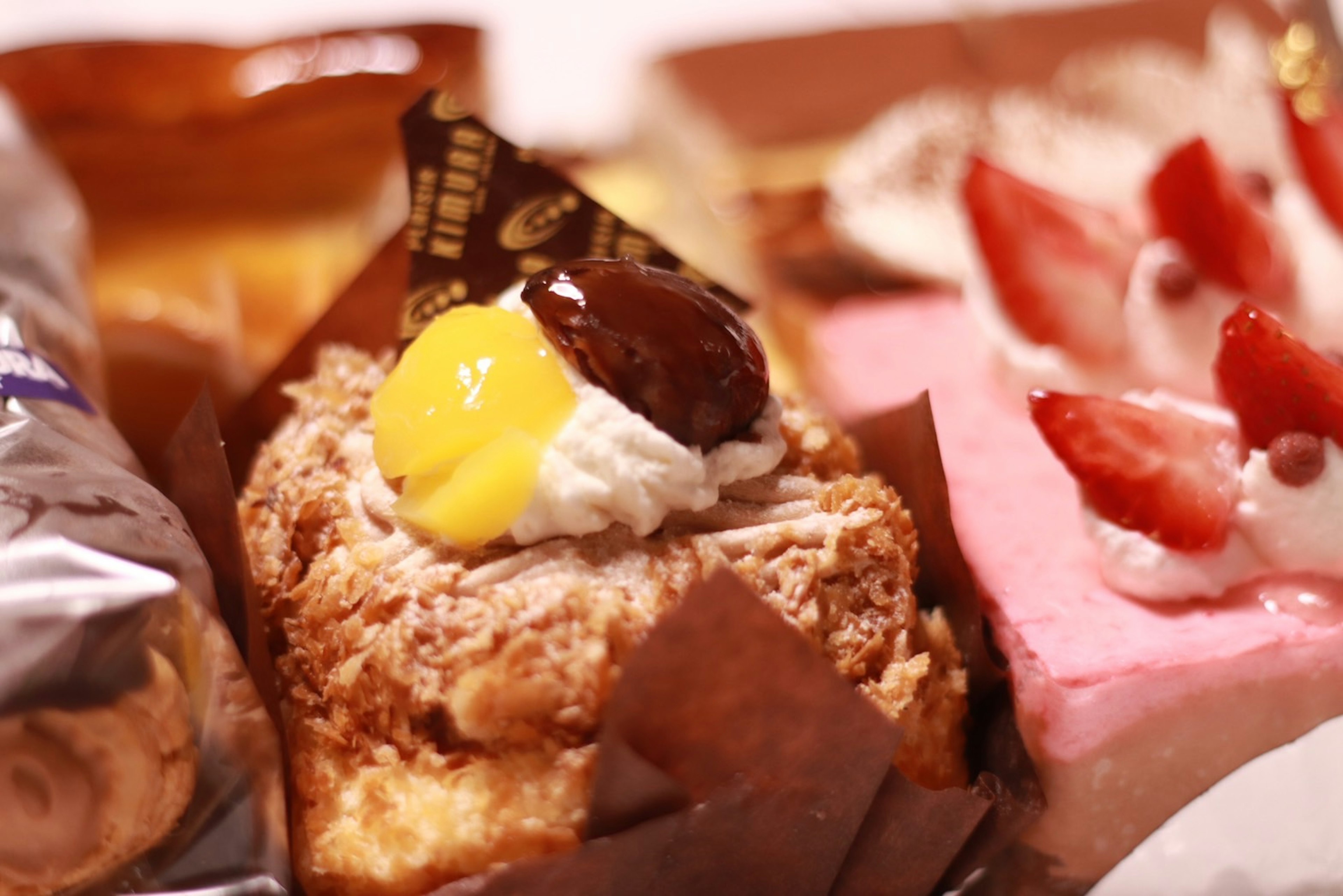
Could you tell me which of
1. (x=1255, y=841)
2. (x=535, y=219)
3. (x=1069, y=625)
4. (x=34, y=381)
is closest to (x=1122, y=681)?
(x=1069, y=625)

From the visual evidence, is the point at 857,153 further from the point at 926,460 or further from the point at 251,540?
the point at 251,540

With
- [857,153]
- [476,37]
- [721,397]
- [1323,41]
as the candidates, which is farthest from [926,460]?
[1323,41]

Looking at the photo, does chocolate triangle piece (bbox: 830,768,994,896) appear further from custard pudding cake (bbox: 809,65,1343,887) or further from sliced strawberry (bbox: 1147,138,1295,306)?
sliced strawberry (bbox: 1147,138,1295,306)

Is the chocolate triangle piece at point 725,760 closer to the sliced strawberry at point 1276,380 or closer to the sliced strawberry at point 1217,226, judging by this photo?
the sliced strawberry at point 1276,380

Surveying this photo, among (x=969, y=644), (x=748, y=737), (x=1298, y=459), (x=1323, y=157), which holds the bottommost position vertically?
(x=969, y=644)

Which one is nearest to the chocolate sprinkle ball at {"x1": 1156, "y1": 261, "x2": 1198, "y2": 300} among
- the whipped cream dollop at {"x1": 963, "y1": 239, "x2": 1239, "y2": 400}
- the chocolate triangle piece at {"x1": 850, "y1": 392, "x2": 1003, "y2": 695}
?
the whipped cream dollop at {"x1": 963, "y1": 239, "x2": 1239, "y2": 400}

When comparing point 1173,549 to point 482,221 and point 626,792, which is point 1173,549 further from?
point 482,221
